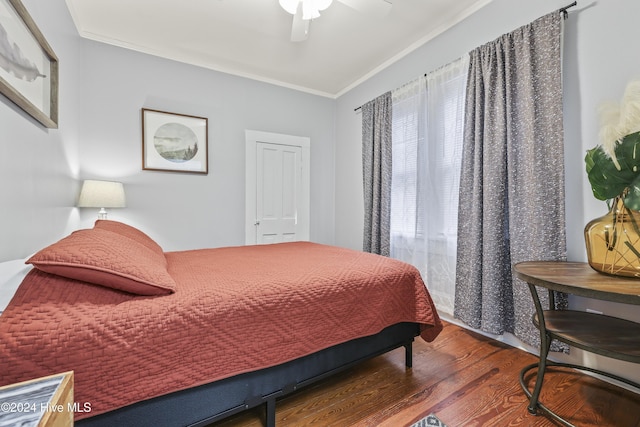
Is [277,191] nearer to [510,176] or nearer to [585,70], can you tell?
[510,176]

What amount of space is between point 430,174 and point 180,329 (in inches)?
96.5

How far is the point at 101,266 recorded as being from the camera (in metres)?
1.00

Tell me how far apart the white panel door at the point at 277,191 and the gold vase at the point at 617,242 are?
3.09 metres

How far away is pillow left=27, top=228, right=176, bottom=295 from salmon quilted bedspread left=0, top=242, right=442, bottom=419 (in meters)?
→ 0.04

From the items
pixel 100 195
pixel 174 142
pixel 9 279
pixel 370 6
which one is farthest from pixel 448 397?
pixel 174 142

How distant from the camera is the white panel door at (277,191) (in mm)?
3707

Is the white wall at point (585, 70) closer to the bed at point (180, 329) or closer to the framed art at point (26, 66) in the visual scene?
the bed at point (180, 329)

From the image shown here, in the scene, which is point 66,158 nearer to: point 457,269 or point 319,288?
point 319,288

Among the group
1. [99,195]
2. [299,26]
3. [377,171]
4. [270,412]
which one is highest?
[299,26]

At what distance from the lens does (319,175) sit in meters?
4.19

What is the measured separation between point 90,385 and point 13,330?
0.87 ft

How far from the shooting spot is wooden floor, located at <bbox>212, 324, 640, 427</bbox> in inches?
54.1

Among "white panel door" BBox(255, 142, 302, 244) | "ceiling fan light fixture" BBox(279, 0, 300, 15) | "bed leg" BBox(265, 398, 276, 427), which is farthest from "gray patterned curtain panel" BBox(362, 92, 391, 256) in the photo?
"bed leg" BBox(265, 398, 276, 427)

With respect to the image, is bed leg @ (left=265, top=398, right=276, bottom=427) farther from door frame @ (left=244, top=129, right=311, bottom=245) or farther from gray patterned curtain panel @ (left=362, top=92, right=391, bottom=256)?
door frame @ (left=244, top=129, right=311, bottom=245)
